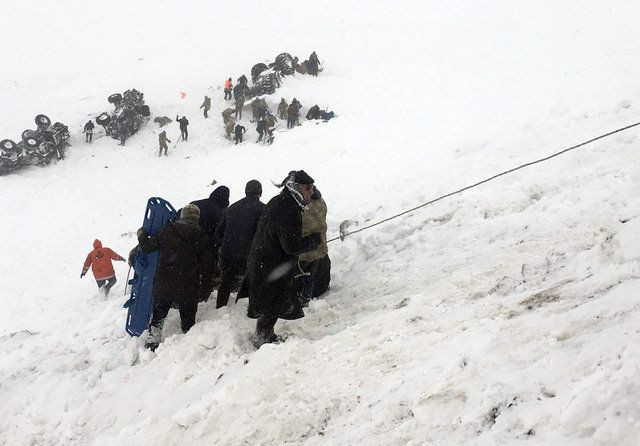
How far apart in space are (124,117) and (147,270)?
15.7 meters

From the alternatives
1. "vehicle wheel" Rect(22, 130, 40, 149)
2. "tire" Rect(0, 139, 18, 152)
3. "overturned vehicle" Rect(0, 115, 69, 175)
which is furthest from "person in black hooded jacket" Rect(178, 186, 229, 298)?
"tire" Rect(0, 139, 18, 152)

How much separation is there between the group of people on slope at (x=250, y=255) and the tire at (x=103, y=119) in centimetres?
1537

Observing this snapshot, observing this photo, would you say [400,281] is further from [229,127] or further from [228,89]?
[228,89]

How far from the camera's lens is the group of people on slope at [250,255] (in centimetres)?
438

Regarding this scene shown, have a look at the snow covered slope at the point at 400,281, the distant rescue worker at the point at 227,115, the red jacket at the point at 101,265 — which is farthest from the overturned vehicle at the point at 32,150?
the red jacket at the point at 101,265

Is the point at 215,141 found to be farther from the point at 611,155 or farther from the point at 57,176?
the point at 611,155

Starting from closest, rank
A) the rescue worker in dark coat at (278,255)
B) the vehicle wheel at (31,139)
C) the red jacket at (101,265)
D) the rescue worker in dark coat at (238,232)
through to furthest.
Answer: the rescue worker in dark coat at (278,255) → the rescue worker in dark coat at (238,232) → the red jacket at (101,265) → the vehicle wheel at (31,139)

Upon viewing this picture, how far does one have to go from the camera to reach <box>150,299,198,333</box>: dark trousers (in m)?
5.17

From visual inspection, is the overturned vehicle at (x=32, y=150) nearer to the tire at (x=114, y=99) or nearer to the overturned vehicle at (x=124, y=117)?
the overturned vehicle at (x=124, y=117)

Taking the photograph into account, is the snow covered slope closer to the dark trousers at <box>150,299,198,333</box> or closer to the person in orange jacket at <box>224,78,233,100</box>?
the dark trousers at <box>150,299,198,333</box>

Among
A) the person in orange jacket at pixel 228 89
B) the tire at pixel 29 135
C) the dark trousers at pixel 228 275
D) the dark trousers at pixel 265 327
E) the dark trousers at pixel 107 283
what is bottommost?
the dark trousers at pixel 265 327

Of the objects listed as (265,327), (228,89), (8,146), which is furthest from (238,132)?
(265,327)

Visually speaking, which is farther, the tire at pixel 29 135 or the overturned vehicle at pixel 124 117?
the overturned vehicle at pixel 124 117

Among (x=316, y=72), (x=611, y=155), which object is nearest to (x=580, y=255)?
(x=611, y=155)
